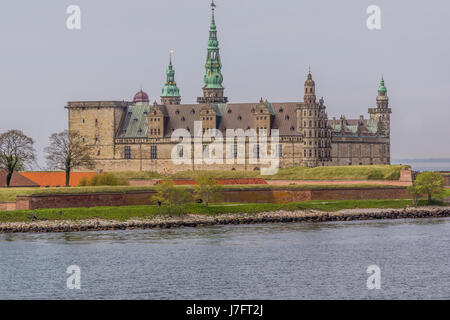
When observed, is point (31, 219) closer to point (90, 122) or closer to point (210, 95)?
point (90, 122)

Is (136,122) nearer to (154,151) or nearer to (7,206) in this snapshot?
(154,151)

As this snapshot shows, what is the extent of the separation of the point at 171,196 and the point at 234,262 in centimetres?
2388

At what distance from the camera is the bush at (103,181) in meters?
99.9

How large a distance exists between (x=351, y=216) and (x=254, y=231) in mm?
13471

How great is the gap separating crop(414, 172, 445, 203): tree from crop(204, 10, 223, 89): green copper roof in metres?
50.0

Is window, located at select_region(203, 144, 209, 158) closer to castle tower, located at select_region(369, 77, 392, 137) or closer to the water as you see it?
castle tower, located at select_region(369, 77, 392, 137)

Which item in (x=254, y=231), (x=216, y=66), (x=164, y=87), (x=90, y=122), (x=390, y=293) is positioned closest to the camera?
(x=390, y=293)

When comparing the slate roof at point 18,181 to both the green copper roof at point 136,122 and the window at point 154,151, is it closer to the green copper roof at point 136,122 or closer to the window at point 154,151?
the window at point 154,151

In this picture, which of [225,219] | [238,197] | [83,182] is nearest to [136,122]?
[83,182]

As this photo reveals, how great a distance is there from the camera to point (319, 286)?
5581 cm

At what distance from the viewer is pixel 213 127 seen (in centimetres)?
12538

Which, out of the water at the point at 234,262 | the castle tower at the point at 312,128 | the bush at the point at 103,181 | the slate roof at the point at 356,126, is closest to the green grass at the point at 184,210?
the water at the point at 234,262

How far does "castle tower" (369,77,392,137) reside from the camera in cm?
14688
